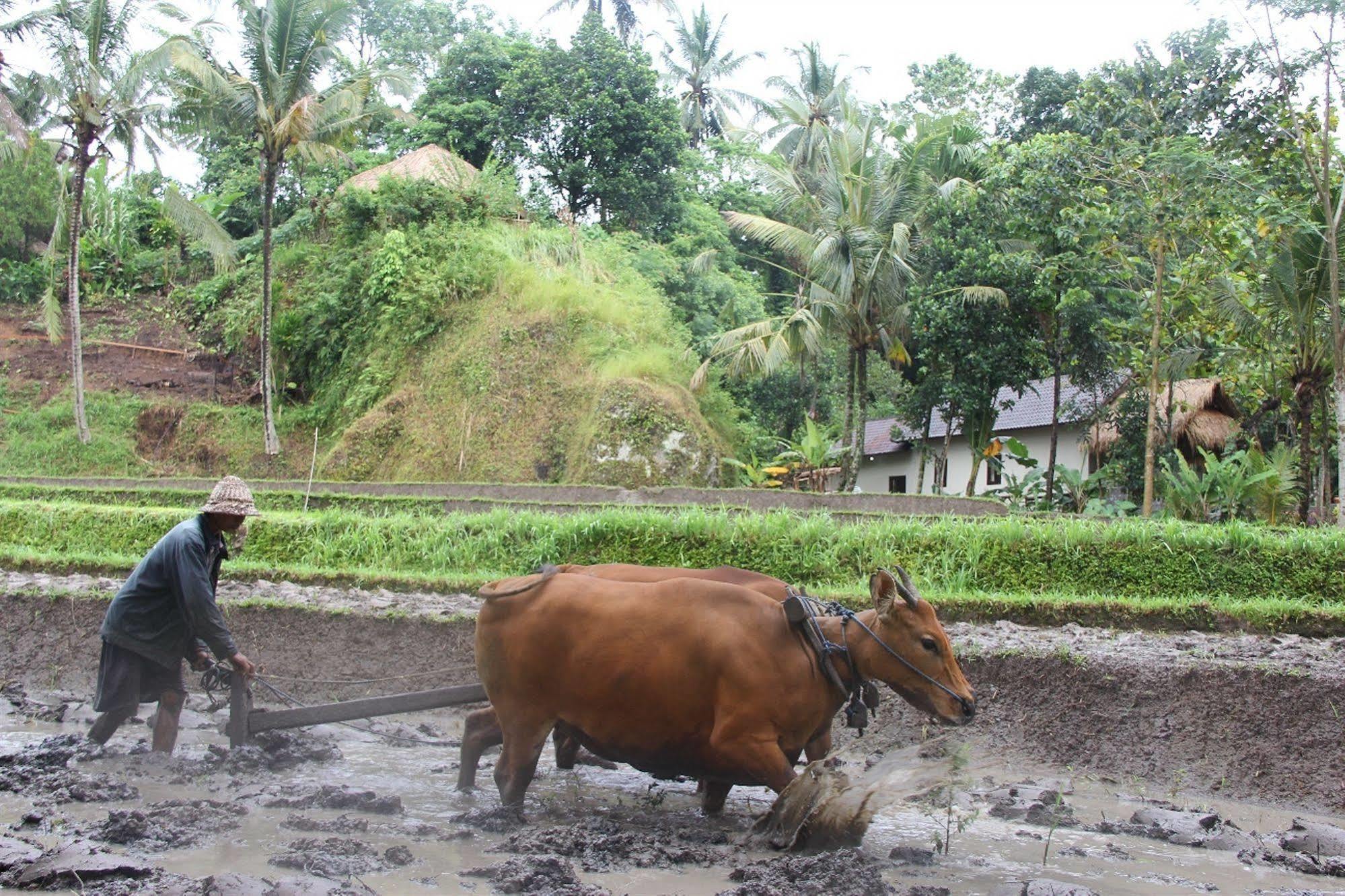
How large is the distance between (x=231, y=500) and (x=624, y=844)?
10.1 ft

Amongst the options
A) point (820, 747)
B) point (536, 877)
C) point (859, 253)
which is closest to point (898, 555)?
point (820, 747)

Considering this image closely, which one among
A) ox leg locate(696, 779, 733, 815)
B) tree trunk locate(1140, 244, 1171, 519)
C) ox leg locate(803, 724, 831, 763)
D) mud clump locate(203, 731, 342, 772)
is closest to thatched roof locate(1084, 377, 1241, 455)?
tree trunk locate(1140, 244, 1171, 519)

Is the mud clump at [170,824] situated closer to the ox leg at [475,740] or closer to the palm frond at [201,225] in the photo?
the ox leg at [475,740]

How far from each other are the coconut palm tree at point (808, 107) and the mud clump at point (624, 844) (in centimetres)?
3849

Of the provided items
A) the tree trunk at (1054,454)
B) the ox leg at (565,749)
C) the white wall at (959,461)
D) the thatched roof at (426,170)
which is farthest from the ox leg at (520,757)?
the thatched roof at (426,170)

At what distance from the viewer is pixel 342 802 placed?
666cm

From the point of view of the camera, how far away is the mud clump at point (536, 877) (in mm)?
5184

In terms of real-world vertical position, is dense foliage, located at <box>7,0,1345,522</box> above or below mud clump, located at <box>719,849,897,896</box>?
above

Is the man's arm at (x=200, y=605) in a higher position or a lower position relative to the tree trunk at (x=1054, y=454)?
lower

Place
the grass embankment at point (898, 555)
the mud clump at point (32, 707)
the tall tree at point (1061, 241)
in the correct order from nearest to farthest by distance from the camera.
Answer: the mud clump at point (32, 707) < the grass embankment at point (898, 555) < the tall tree at point (1061, 241)

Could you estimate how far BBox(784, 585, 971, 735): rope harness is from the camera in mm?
6105

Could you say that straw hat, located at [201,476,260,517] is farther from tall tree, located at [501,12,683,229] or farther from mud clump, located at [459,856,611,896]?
tall tree, located at [501,12,683,229]

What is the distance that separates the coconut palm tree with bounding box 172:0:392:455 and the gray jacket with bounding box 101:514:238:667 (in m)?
21.9

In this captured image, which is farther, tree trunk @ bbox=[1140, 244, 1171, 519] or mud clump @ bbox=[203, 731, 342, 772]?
tree trunk @ bbox=[1140, 244, 1171, 519]
